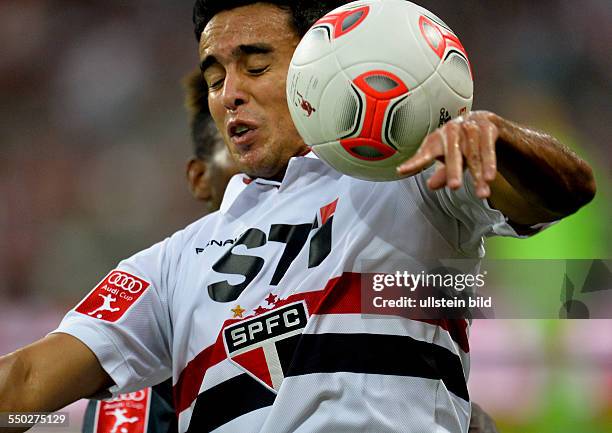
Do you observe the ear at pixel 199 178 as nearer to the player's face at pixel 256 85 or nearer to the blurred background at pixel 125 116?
the player's face at pixel 256 85

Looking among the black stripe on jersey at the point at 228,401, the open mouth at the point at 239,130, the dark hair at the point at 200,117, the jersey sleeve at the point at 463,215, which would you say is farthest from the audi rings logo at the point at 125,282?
the dark hair at the point at 200,117

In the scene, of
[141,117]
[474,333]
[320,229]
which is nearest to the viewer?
[320,229]

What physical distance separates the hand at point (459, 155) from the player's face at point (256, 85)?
0.90m

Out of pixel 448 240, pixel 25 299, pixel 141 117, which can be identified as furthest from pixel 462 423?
pixel 141 117

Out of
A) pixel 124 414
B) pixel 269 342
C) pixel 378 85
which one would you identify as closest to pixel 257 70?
pixel 378 85

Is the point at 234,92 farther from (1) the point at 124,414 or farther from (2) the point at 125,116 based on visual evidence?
(2) the point at 125,116

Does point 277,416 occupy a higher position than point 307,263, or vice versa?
point 307,263

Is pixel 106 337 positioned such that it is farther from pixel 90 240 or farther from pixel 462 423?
pixel 90 240

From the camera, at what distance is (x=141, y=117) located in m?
7.52

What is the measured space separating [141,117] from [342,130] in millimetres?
5771

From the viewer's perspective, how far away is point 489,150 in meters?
1.62

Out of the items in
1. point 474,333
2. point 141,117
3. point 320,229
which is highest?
point 320,229

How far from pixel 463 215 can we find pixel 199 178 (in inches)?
101

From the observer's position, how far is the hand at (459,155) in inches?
62.4
